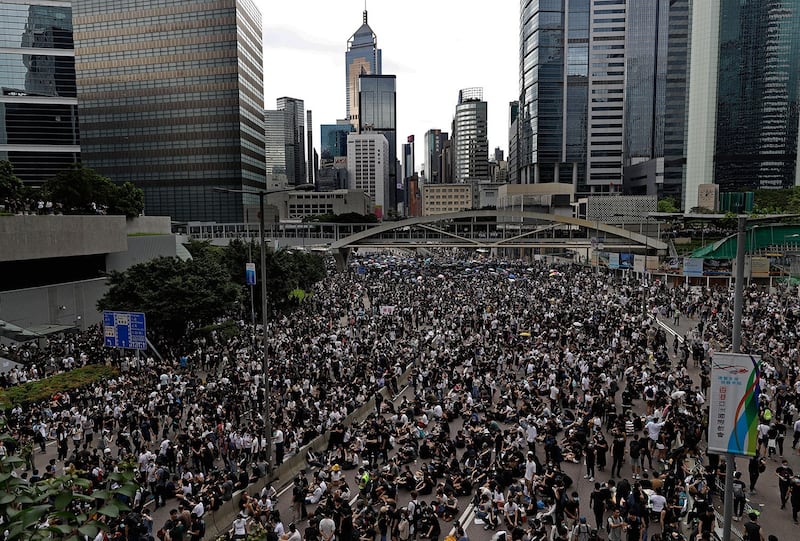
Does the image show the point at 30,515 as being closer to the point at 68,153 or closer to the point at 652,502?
the point at 652,502

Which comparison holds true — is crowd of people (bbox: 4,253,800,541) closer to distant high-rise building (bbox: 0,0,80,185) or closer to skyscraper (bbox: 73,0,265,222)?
distant high-rise building (bbox: 0,0,80,185)

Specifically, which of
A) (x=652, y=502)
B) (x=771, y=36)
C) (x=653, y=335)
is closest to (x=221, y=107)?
(x=653, y=335)

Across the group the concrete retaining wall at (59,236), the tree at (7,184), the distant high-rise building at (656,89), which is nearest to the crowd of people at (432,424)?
the concrete retaining wall at (59,236)

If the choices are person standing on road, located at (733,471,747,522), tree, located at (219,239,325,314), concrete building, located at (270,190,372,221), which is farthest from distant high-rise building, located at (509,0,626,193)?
person standing on road, located at (733,471,747,522)

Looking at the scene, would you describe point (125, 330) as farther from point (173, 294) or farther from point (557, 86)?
point (557, 86)

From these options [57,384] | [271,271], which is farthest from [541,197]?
[57,384]
